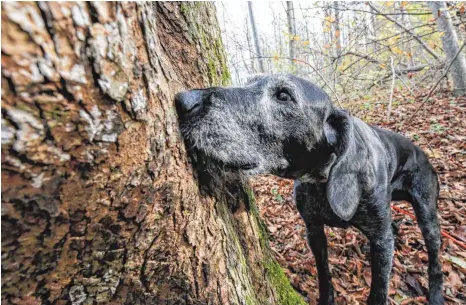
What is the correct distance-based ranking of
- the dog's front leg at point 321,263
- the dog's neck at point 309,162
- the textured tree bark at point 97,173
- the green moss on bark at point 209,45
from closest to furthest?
the textured tree bark at point 97,173 < the green moss on bark at point 209,45 < the dog's neck at point 309,162 < the dog's front leg at point 321,263

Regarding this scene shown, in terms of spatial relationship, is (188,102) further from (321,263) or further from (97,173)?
(321,263)

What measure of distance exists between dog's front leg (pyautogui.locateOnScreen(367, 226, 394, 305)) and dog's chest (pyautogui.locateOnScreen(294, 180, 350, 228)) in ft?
1.12

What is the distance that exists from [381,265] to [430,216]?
127 centimetres

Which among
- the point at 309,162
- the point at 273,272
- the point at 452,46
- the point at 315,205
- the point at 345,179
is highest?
the point at 452,46

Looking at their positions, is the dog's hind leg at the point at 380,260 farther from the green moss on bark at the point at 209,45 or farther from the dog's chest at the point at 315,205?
the green moss on bark at the point at 209,45

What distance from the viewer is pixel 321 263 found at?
131 inches

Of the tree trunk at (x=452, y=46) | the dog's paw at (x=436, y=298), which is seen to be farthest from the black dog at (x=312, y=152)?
the tree trunk at (x=452, y=46)

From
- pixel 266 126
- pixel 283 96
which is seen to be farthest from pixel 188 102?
pixel 283 96

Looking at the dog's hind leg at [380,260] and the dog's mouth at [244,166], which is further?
the dog's hind leg at [380,260]

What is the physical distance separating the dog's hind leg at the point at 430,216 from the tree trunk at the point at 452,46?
7.74m

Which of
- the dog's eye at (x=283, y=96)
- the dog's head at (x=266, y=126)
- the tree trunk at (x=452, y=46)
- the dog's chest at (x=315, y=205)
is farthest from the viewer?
the tree trunk at (x=452, y=46)

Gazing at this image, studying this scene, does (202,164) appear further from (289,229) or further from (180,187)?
(289,229)

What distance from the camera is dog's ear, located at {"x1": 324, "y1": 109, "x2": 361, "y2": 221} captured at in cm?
256

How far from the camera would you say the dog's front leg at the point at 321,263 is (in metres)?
3.25
